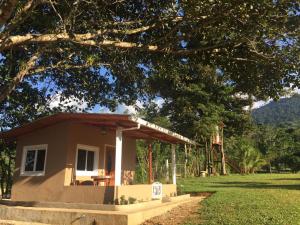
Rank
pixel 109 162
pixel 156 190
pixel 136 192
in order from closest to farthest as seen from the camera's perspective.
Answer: pixel 136 192 < pixel 156 190 < pixel 109 162

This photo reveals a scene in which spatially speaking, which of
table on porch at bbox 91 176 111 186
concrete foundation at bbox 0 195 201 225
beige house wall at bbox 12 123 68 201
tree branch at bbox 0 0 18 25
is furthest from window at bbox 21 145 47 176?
tree branch at bbox 0 0 18 25

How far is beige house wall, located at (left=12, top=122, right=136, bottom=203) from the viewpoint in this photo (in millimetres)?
14000

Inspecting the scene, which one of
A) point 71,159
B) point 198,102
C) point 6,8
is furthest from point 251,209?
point 198,102

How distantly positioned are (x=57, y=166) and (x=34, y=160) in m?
1.45

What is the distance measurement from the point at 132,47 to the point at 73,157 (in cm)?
539

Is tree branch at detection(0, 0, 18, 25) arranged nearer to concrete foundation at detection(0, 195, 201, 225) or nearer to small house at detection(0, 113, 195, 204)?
small house at detection(0, 113, 195, 204)

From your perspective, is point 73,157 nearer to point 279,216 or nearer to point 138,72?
point 138,72

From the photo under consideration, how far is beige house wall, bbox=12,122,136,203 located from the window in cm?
17

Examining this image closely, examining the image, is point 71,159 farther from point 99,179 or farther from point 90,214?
point 90,214

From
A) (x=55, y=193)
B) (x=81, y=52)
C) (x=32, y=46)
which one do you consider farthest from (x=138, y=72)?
Answer: (x=55, y=193)

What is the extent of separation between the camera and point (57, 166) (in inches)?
577

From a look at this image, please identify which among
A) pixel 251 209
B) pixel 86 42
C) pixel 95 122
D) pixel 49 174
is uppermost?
pixel 86 42

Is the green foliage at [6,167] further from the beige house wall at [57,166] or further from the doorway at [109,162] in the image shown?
the doorway at [109,162]

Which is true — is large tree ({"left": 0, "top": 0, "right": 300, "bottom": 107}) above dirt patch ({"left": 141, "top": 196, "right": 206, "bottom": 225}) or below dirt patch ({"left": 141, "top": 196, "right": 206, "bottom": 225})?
above
